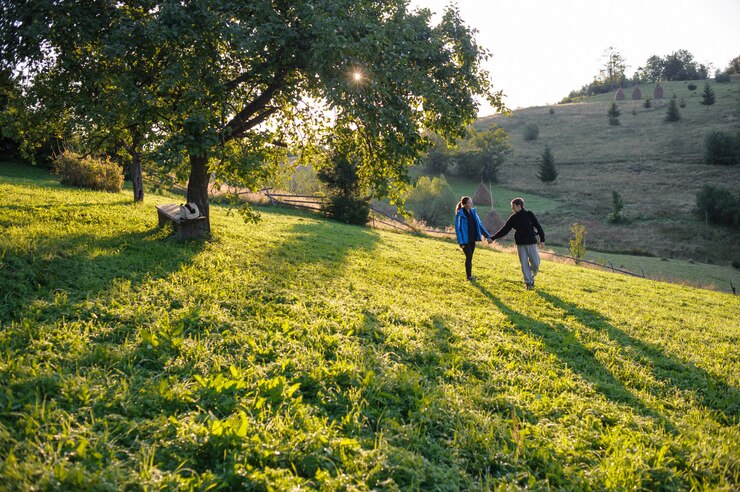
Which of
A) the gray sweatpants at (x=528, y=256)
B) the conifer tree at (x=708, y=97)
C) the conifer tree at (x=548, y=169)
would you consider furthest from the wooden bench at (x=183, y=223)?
the conifer tree at (x=708, y=97)

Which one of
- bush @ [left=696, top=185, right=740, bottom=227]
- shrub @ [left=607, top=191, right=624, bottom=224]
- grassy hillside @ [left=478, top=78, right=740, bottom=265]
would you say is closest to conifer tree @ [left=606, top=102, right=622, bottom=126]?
grassy hillside @ [left=478, top=78, right=740, bottom=265]

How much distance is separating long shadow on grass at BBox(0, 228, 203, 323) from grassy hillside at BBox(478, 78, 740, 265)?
Result: 38.7 metres

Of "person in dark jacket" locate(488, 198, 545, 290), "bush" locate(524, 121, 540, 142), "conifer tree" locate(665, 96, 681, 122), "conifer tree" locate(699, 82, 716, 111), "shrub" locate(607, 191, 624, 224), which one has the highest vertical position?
"conifer tree" locate(699, 82, 716, 111)

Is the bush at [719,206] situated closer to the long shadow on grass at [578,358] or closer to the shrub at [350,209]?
the shrub at [350,209]

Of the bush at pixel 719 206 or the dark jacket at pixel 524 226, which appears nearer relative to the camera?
the dark jacket at pixel 524 226

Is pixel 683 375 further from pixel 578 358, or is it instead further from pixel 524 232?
pixel 524 232

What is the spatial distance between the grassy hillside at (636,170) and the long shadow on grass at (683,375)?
3351cm

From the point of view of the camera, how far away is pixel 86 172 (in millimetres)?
17953

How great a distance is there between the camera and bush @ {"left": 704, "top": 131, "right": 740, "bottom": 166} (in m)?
56.2

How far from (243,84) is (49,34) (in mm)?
3956

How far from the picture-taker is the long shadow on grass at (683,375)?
5.07m

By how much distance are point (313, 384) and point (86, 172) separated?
19093 mm

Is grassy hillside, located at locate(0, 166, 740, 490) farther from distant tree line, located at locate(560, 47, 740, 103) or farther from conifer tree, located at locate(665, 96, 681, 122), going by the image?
distant tree line, located at locate(560, 47, 740, 103)

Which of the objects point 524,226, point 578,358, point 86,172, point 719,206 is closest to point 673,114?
point 719,206
